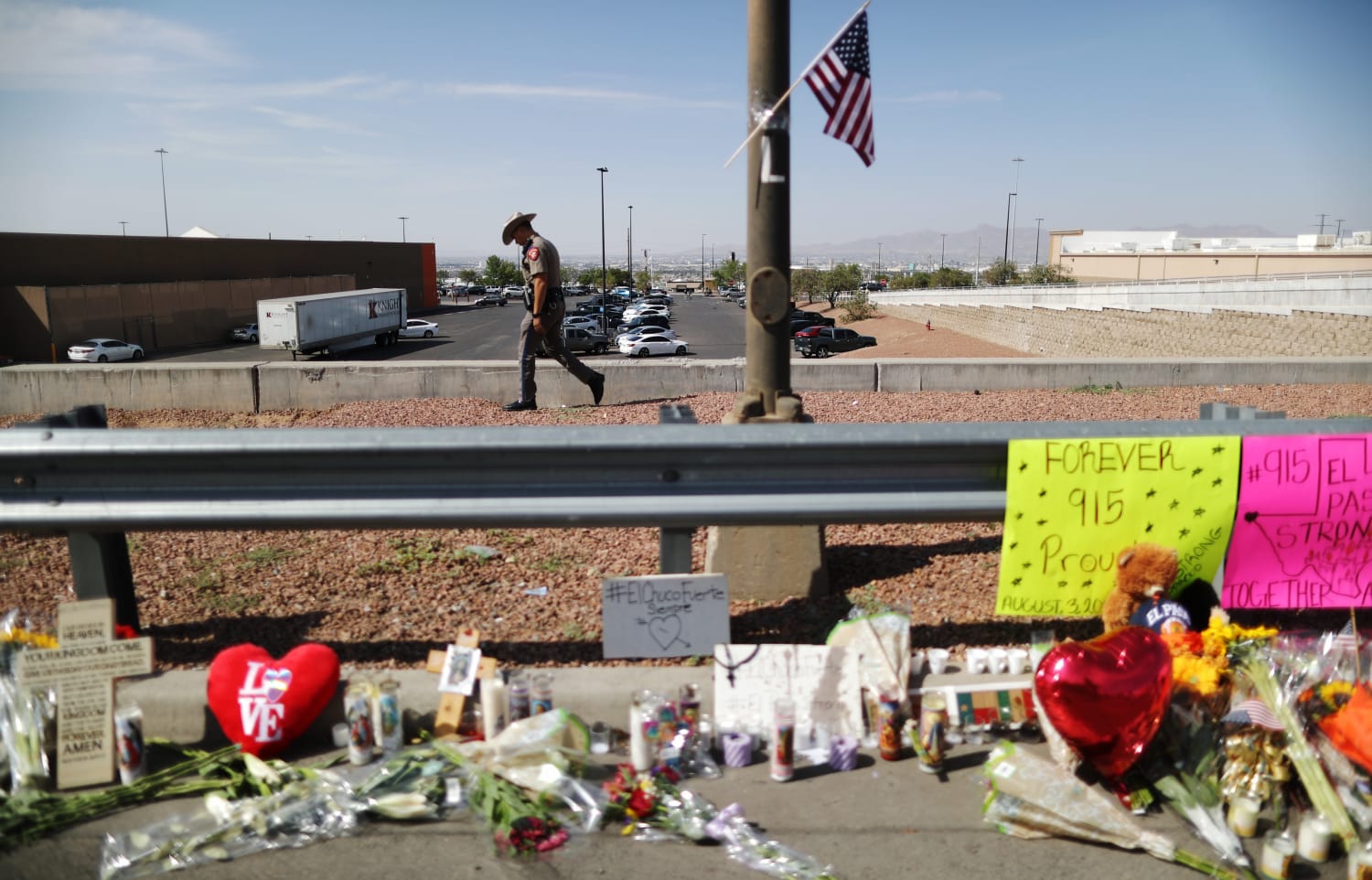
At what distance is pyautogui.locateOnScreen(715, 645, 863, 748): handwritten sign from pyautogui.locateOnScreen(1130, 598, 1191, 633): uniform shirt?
1057 mm

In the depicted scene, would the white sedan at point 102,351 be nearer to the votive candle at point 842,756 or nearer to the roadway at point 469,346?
the roadway at point 469,346

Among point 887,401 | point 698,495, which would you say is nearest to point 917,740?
point 698,495

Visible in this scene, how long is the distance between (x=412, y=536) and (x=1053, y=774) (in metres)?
3.23

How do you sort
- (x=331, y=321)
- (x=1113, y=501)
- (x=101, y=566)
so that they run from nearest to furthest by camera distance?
(x=1113, y=501) < (x=101, y=566) < (x=331, y=321)

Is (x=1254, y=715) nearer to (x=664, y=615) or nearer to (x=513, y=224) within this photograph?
(x=664, y=615)

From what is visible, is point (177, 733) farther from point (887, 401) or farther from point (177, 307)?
point (177, 307)

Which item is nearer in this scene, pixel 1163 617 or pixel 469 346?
pixel 1163 617

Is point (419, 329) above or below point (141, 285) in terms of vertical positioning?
below

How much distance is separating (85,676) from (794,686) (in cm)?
233

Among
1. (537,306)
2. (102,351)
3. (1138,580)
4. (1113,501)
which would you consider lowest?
(102,351)

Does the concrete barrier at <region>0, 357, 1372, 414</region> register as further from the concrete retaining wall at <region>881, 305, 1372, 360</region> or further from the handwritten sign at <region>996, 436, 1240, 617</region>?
the handwritten sign at <region>996, 436, 1240, 617</region>

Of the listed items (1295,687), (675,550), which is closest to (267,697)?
(675,550)

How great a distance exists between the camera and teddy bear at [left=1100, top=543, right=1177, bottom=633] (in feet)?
11.7

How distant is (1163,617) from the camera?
3541mm
